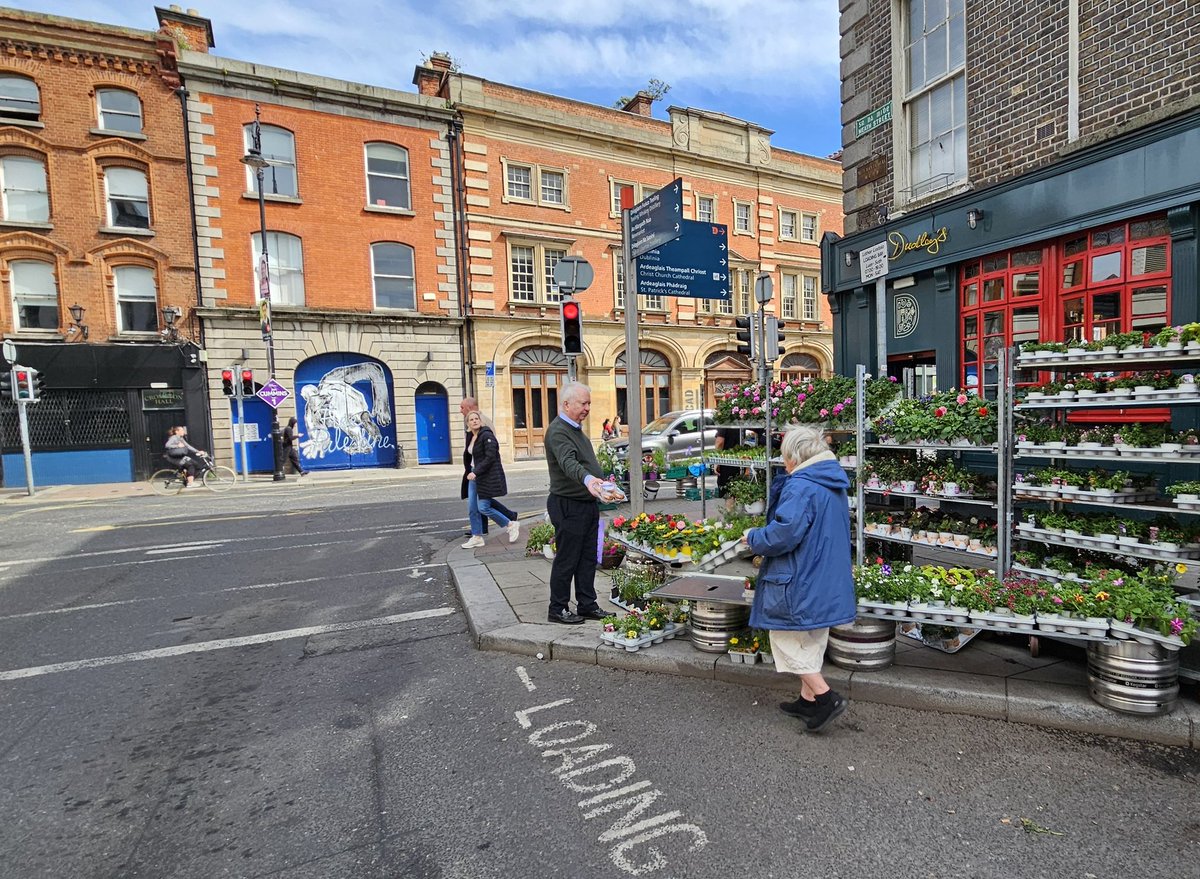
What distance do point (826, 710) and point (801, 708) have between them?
0.17m

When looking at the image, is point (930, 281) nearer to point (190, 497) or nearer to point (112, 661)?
point (112, 661)

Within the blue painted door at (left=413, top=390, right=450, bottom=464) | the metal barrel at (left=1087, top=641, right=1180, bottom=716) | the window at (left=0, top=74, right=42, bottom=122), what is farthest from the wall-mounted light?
the metal barrel at (left=1087, top=641, right=1180, bottom=716)

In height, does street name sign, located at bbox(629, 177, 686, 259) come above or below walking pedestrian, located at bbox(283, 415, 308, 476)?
above

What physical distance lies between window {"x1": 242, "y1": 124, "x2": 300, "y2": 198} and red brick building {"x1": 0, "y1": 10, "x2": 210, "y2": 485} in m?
1.88

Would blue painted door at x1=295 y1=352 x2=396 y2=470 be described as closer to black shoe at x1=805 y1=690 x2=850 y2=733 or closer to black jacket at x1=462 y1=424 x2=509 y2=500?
black jacket at x1=462 y1=424 x2=509 y2=500

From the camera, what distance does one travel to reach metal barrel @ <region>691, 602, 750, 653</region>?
4262mm

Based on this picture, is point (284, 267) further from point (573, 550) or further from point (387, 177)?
point (573, 550)

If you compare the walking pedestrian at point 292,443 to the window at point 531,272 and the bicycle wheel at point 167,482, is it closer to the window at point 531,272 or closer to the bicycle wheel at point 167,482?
the bicycle wheel at point 167,482

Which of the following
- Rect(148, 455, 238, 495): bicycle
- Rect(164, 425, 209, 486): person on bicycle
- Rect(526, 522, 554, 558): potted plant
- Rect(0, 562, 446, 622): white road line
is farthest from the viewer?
Rect(148, 455, 238, 495): bicycle

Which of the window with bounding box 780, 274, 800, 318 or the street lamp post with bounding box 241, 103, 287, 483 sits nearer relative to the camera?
the street lamp post with bounding box 241, 103, 287, 483

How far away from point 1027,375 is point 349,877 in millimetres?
6774

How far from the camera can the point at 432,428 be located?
898 inches

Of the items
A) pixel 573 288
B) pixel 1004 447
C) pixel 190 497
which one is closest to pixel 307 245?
pixel 190 497

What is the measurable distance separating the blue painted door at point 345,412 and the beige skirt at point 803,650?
20.4 metres
